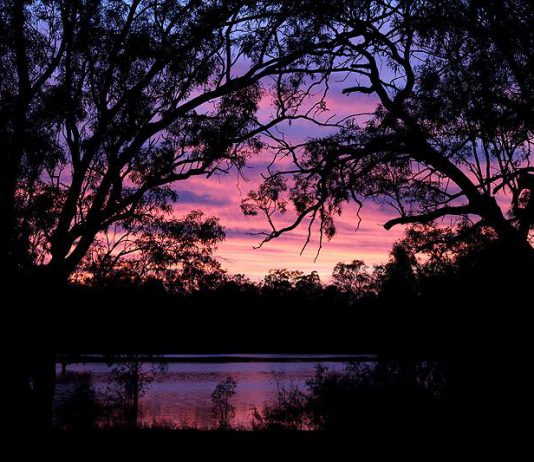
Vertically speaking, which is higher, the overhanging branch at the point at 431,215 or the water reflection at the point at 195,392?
the overhanging branch at the point at 431,215

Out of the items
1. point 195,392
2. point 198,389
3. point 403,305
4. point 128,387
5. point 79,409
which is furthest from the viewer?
point 198,389

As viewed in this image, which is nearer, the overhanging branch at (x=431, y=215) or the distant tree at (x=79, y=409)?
Result: the overhanging branch at (x=431, y=215)

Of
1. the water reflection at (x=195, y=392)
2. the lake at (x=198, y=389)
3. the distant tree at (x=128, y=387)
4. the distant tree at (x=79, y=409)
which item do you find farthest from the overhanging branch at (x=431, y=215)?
the distant tree at (x=128, y=387)

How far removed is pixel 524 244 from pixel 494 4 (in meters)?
3.51

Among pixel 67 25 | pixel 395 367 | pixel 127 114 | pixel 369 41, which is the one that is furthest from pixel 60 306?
pixel 369 41

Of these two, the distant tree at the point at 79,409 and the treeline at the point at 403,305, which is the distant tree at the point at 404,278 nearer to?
the treeline at the point at 403,305

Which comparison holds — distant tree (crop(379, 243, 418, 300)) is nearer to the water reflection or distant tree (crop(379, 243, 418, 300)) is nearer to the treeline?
the treeline

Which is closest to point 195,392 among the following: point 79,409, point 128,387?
point 128,387

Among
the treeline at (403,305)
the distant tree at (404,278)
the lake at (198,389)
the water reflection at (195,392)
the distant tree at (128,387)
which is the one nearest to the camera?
the treeline at (403,305)

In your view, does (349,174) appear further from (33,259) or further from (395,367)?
(33,259)

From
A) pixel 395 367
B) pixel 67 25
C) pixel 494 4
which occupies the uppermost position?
pixel 67 25

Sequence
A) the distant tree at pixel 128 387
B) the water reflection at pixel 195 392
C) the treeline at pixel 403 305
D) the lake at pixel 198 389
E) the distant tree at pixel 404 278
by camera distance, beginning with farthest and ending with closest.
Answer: the lake at pixel 198 389, the water reflection at pixel 195 392, the distant tree at pixel 128 387, the distant tree at pixel 404 278, the treeline at pixel 403 305

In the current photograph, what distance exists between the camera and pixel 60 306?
45.2ft

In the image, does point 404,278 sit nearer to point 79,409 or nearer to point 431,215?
point 431,215
